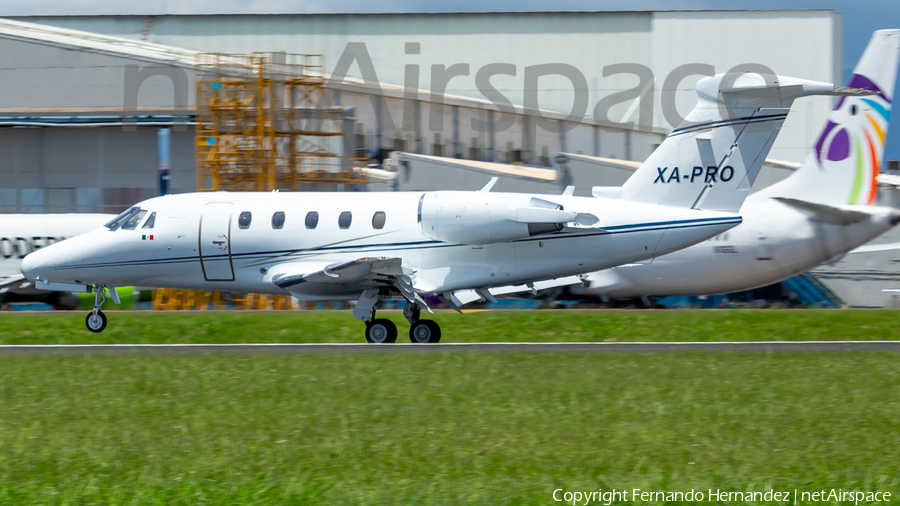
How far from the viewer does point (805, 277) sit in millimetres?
30672

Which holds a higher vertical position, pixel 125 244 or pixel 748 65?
pixel 748 65

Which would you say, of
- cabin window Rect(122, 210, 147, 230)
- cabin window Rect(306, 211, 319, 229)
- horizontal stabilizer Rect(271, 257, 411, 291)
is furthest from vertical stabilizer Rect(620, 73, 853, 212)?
cabin window Rect(122, 210, 147, 230)

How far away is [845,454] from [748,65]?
37.7 metres

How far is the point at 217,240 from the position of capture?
768 inches

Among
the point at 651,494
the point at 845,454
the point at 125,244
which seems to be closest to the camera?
the point at 651,494

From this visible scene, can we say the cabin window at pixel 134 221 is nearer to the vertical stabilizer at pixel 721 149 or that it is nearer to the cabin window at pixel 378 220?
the cabin window at pixel 378 220

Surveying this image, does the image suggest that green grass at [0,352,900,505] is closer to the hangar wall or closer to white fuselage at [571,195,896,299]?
white fuselage at [571,195,896,299]

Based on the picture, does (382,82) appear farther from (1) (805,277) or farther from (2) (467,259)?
(2) (467,259)

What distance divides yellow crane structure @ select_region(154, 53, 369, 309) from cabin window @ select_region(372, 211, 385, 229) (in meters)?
16.3

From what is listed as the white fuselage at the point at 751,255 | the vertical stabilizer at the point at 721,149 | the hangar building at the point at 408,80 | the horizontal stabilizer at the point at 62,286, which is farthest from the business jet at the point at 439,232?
the hangar building at the point at 408,80

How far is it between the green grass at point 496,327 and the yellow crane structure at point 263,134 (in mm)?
11742

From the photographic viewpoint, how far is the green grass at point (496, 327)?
22234 millimetres

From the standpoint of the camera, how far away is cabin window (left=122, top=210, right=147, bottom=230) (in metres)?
20.0

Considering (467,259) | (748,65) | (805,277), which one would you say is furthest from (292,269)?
(748,65)
